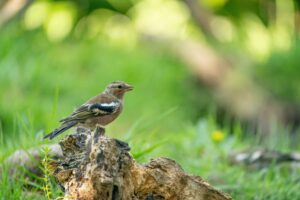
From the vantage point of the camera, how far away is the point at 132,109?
9852 millimetres

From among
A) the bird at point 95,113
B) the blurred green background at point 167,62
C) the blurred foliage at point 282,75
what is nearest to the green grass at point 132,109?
the blurred green background at point 167,62

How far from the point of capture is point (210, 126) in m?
7.19

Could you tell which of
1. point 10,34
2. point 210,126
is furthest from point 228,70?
point 210,126

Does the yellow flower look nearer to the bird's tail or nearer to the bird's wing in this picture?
the bird's wing

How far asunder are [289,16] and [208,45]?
Answer: 4.80 feet

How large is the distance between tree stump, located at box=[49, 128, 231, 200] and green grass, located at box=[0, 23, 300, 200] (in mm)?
499

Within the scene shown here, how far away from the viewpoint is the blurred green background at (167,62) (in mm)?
8773

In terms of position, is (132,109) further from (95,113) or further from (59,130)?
(59,130)

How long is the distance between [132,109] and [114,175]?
19.7ft

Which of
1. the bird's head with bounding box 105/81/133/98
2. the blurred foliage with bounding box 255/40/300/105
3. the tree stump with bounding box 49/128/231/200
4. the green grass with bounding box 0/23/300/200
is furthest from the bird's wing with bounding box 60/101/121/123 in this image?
the blurred foliage with bounding box 255/40/300/105

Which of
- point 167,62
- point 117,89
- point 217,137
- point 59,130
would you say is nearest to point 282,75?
point 167,62

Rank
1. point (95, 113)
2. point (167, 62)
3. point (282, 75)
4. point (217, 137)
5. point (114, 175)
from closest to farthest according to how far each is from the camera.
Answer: point (114, 175) → point (95, 113) → point (217, 137) → point (282, 75) → point (167, 62)

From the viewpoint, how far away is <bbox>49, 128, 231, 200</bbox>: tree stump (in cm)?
384

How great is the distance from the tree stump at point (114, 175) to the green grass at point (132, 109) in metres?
0.50
